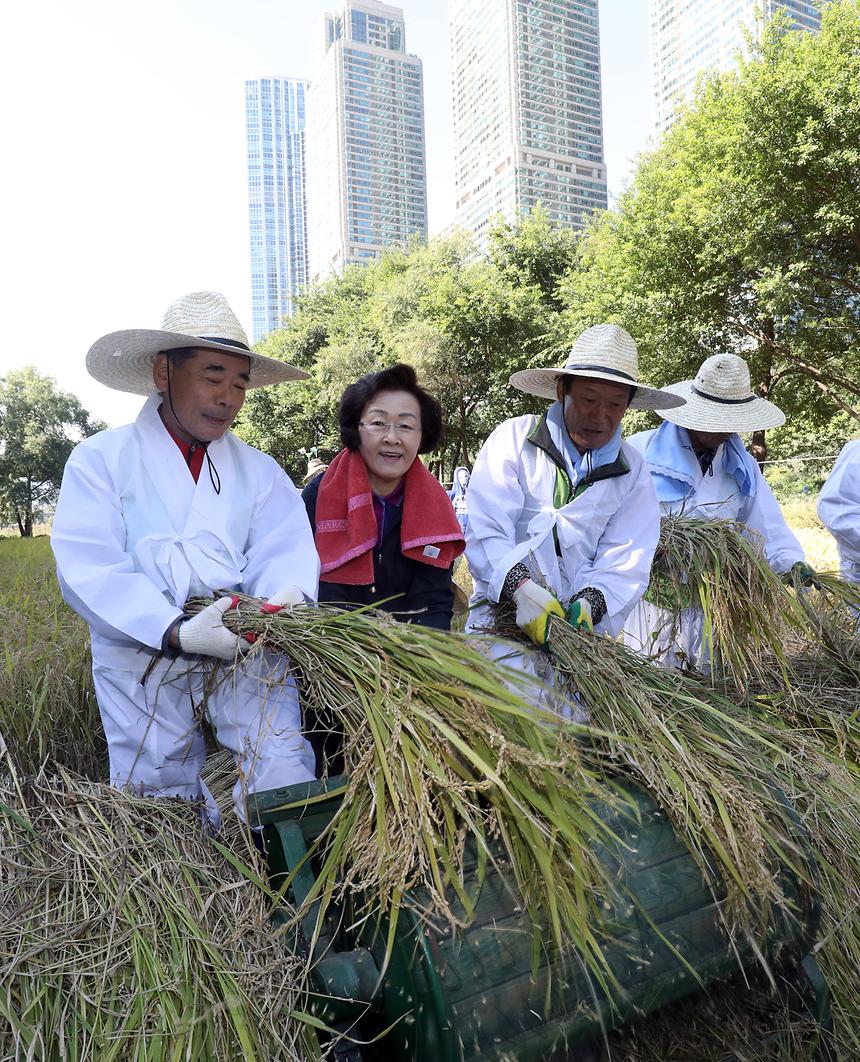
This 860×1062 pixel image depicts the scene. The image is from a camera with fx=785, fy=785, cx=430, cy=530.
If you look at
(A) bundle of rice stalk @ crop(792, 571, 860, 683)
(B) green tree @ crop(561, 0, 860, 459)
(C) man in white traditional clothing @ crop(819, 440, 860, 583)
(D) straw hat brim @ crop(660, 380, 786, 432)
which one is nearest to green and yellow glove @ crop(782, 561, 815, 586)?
(A) bundle of rice stalk @ crop(792, 571, 860, 683)

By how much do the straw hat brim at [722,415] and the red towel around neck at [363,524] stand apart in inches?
50.4

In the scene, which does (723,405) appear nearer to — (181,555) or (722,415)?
(722,415)

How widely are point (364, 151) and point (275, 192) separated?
4731 cm

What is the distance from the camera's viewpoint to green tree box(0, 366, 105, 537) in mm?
40594

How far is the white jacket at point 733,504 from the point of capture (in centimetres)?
332

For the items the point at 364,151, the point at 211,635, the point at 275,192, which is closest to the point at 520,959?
the point at 211,635

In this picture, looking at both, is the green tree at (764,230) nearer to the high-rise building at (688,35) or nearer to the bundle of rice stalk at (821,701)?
the bundle of rice stalk at (821,701)

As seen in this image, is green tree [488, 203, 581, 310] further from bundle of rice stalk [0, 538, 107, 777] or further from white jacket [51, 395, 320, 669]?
white jacket [51, 395, 320, 669]

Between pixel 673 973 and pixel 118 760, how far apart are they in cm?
139

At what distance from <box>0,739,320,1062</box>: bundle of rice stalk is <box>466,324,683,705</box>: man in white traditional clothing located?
1.23 m

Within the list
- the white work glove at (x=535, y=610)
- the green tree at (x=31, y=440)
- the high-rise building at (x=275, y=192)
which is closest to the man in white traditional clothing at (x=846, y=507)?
the white work glove at (x=535, y=610)

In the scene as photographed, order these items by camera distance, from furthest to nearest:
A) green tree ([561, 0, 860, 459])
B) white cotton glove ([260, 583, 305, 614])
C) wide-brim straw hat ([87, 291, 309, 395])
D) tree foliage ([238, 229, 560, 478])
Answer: tree foliage ([238, 229, 560, 478]), green tree ([561, 0, 860, 459]), wide-brim straw hat ([87, 291, 309, 395]), white cotton glove ([260, 583, 305, 614])

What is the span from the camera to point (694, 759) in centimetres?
166

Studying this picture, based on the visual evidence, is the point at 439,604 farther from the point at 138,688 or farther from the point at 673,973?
the point at 673,973
